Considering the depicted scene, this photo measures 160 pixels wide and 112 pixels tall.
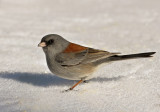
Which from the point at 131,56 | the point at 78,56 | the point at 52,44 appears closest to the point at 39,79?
the point at 52,44

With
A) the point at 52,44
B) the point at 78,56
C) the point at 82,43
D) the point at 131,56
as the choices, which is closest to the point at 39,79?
the point at 52,44

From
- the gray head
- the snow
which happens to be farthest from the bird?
the snow

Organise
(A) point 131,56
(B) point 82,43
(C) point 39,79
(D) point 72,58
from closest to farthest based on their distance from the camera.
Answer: (A) point 131,56, (D) point 72,58, (C) point 39,79, (B) point 82,43

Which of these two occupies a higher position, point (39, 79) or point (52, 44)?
point (52, 44)

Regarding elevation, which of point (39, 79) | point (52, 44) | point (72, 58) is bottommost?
point (39, 79)

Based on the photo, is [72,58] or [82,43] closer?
[72,58]

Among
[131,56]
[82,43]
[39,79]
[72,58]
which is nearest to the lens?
[131,56]

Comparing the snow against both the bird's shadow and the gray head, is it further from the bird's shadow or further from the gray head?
the gray head

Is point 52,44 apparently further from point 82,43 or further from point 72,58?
point 82,43
